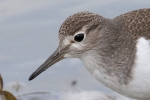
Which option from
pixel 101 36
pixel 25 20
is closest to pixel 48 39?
pixel 25 20

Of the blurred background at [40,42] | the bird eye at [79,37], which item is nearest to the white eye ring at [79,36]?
the bird eye at [79,37]

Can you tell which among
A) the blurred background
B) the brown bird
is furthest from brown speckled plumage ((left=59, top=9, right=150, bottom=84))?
the blurred background

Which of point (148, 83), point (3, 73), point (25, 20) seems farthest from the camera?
point (25, 20)

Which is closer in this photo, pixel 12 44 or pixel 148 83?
pixel 148 83

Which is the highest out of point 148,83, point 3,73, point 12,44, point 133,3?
point 133,3

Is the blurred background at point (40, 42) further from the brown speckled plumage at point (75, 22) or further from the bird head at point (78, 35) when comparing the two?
the brown speckled plumage at point (75, 22)

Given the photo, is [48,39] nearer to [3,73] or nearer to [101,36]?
[3,73]

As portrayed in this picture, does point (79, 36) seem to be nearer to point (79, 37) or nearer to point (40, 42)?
point (79, 37)

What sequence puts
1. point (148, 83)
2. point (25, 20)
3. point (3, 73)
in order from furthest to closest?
point (25, 20) → point (3, 73) → point (148, 83)
